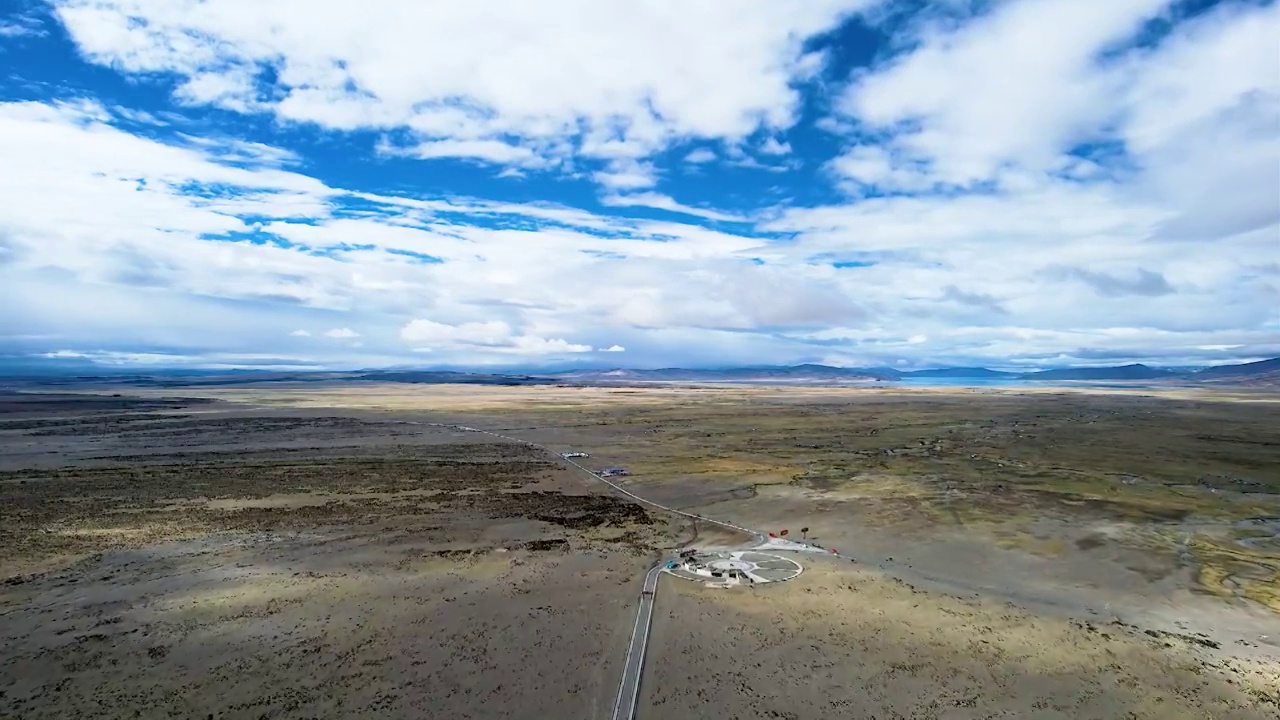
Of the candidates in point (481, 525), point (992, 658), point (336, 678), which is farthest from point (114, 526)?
point (992, 658)

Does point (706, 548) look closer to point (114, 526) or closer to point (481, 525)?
point (481, 525)

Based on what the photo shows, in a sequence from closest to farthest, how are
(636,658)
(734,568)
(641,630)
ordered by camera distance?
(636,658) → (641,630) → (734,568)

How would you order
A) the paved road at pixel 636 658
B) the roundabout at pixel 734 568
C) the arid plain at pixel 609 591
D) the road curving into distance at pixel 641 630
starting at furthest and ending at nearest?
the roundabout at pixel 734 568 < the arid plain at pixel 609 591 < the road curving into distance at pixel 641 630 < the paved road at pixel 636 658

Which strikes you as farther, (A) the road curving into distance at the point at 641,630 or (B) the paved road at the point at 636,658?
(A) the road curving into distance at the point at 641,630

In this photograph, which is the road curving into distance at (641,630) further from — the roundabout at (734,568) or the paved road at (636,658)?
the roundabout at (734,568)

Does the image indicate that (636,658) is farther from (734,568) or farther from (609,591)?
(734,568)

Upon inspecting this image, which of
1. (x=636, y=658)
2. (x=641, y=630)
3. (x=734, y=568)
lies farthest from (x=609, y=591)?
(x=734, y=568)

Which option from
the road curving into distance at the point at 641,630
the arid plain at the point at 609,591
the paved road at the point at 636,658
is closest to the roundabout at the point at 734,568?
the arid plain at the point at 609,591
